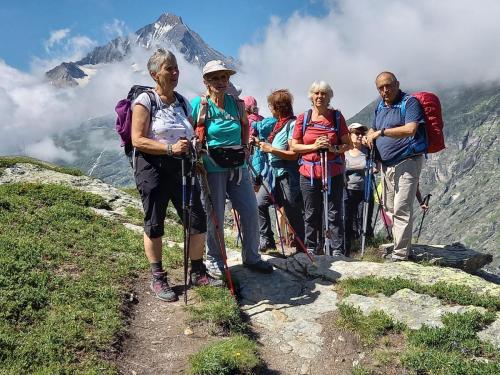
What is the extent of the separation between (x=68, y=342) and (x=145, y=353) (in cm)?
110

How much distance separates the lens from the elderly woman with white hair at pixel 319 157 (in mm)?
10727

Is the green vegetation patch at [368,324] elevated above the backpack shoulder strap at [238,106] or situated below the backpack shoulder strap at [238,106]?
below

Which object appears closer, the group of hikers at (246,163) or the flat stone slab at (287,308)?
the flat stone slab at (287,308)

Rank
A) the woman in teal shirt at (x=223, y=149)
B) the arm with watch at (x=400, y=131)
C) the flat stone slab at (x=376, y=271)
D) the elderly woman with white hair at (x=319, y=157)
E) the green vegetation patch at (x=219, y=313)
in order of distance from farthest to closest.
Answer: the elderly woman with white hair at (x=319, y=157) → the arm with watch at (x=400, y=131) → the flat stone slab at (x=376, y=271) → the woman in teal shirt at (x=223, y=149) → the green vegetation patch at (x=219, y=313)

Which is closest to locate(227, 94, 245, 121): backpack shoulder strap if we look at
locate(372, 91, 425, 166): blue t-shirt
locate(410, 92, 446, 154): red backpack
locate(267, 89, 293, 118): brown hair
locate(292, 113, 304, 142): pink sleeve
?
locate(292, 113, 304, 142): pink sleeve

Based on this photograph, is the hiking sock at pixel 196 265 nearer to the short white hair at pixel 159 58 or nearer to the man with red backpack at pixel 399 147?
the short white hair at pixel 159 58

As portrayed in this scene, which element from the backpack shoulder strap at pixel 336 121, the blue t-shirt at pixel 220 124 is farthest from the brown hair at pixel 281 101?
the blue t-shirt at pixel 220 124

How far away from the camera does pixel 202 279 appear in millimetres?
9070

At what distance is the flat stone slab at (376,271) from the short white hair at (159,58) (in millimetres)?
4966

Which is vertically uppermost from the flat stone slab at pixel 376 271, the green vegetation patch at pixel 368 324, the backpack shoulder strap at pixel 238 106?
the backpack shoulder strap at pixel 238 106

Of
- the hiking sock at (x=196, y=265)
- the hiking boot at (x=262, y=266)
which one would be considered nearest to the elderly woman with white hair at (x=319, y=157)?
the hiking boot at (x=262, y=266)

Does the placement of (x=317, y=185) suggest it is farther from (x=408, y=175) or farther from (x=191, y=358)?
(x=191, y=358)

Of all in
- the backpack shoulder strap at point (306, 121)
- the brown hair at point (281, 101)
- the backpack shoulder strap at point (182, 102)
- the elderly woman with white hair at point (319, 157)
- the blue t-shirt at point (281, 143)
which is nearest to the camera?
the backpack shoulder strap at point (182, 102)

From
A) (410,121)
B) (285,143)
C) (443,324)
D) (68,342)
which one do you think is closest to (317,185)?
(285,143)
